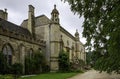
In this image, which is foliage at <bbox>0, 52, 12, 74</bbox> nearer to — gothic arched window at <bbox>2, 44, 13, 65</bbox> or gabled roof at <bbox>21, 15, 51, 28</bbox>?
gothic arched window at <bbox>2, 44, 13, 65</bbox>

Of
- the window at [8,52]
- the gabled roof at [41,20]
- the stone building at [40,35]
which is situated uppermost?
the gabled roof at [41,20]

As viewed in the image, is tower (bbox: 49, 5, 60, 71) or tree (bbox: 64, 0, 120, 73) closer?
tree (bbox: 64, 0, 120, 73)

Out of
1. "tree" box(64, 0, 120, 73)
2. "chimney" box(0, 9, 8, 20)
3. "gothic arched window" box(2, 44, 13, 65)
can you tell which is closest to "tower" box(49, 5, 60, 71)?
"chimney" box(0, 9, 8, 20)

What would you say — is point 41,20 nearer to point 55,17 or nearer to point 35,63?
point 55,17

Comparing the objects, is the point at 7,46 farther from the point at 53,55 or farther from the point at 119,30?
the point at 119,30

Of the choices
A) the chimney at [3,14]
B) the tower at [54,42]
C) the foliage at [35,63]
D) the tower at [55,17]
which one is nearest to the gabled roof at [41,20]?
the tower at [55,17]

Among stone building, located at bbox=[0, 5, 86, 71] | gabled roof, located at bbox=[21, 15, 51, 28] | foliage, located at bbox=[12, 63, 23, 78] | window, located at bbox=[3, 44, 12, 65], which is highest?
gabled roof, located at bbox=[21, 15, 51, 28]

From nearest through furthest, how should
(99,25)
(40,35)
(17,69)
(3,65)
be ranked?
1. (99,25)
2. (3,65)
3. (17,69)
4. (40,35)

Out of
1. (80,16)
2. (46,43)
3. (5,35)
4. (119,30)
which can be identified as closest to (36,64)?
(46,43)

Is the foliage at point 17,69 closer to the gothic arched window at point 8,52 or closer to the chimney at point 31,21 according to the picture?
the gothic arched window at point 8,52

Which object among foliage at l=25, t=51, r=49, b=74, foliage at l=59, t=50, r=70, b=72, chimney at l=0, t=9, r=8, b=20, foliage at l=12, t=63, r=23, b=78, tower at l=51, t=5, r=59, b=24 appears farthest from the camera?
tower at l=51, t=5, r=59, b=24

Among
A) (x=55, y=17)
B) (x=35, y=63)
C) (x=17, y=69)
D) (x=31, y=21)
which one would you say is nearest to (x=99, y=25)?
(x=17, y=69)


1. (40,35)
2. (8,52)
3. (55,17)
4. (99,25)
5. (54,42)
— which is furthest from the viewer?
(40,35)

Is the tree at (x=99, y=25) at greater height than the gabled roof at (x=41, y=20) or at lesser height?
lesser
